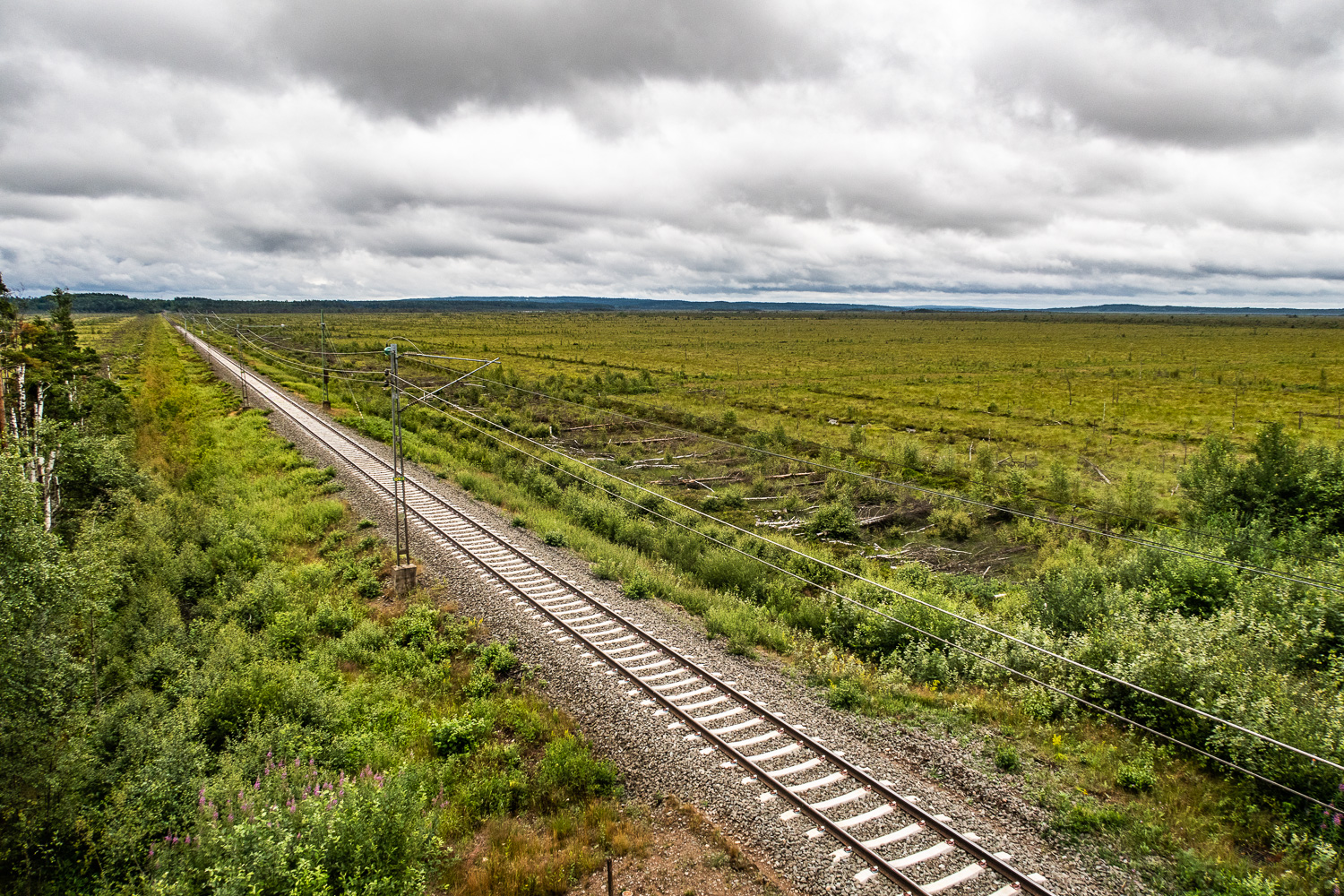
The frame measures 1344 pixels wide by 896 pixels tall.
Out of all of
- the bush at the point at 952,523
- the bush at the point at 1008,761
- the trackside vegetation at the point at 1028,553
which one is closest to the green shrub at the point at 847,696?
the trackside vegetation at the point at 1028,553

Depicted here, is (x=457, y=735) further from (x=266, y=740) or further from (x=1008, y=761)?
(x=1008, y=761)

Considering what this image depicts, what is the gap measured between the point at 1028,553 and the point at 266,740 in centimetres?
2447

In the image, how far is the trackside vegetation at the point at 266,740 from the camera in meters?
8.28

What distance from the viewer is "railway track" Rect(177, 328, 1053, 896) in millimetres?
8602

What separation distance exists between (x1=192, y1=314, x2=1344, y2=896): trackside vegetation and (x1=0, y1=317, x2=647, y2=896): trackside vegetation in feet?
18.0

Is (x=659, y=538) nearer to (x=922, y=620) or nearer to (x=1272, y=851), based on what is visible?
(x=922, y=620)

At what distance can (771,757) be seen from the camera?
10.8 metres

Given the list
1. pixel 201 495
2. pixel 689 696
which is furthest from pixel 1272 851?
pixel 201 495

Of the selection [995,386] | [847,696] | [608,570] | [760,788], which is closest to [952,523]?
[608,570]

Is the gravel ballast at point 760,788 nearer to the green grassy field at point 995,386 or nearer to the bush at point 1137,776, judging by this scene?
the bush at point 1137,776

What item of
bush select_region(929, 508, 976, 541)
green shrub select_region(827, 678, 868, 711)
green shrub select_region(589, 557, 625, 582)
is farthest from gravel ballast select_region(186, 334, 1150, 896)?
bush select_region(929, 508, 976, 541)

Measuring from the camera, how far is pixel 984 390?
6209 cm

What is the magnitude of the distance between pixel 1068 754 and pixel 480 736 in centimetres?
972

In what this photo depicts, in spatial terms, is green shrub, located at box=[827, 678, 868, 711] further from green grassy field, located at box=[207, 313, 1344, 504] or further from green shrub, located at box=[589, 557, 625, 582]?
green grassy field, located at box=[207, 313, 1344, 504]
